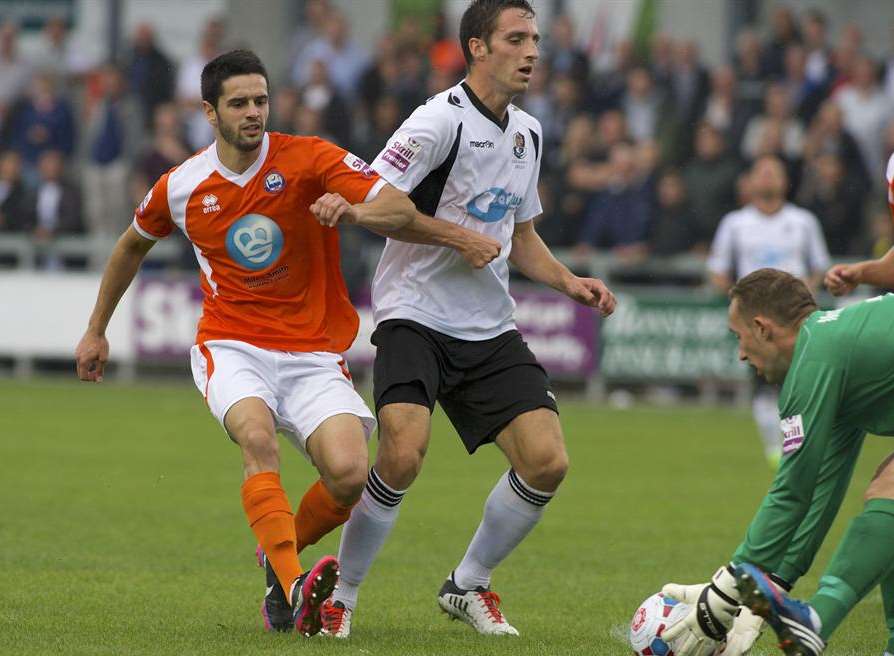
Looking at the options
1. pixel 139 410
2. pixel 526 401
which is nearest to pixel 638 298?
pixel 139 410

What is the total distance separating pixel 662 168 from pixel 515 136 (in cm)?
1140

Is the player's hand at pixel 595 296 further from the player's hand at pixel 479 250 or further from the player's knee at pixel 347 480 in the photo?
the player's knee at pixel 347 480

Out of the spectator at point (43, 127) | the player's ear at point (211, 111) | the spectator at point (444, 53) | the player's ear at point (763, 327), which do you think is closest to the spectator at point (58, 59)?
the spectator at point (43, 127)

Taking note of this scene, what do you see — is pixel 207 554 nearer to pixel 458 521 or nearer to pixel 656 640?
pixel 458 521

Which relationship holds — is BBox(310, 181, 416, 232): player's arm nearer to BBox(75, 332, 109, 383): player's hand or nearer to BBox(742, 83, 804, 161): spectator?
BBox(75, 332, 109, 383): player's hand

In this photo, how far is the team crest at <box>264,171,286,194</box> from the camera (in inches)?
279

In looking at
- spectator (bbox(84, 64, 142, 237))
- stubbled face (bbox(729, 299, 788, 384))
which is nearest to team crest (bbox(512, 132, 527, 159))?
stubbled face (bbox(729, 299, 788, 384))

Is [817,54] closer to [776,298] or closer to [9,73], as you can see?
[9,73]

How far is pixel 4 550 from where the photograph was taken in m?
8.77

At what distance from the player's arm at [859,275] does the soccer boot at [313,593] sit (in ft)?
8.67

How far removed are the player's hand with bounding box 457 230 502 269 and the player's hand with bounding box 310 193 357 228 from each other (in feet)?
1.60

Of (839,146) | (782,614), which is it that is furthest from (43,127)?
(782,614)

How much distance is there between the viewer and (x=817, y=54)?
746 inches

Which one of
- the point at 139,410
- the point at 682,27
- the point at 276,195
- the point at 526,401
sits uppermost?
the point at 682,27
